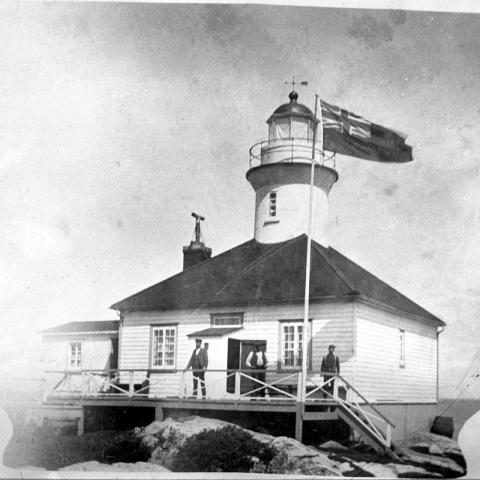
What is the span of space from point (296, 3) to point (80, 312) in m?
4.44

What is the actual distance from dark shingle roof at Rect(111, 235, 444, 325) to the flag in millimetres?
1280

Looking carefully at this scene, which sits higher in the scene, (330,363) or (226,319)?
(226,319)

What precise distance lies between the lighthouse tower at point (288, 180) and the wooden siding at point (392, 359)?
4.19 feet

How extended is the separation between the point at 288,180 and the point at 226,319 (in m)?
2.11

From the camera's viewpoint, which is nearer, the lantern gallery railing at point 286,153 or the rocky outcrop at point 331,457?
the rocky outcrop at point 331,457

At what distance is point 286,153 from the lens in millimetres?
11445

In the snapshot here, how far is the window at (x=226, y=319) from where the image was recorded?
36.0 ft

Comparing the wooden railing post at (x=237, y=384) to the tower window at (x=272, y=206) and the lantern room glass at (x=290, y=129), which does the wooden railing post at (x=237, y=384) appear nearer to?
the tower window at (x=272, y=206)

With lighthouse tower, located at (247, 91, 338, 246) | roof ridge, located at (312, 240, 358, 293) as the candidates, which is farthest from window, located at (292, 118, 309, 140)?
roof ridge, located at (312, 240, 358, 293)

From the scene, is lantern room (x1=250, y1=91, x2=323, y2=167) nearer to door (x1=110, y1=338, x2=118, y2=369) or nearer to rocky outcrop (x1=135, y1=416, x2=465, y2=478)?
door (x1=110, y1=338, x2=118, y2=369)

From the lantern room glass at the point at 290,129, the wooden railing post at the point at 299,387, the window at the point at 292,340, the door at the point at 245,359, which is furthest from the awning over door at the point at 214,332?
the lantern room glass at the point at 290,129

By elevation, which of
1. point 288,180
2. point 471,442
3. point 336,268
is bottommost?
point 471,442

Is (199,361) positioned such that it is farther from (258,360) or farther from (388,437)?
(388,437)

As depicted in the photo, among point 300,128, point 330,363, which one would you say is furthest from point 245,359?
point 300,128
